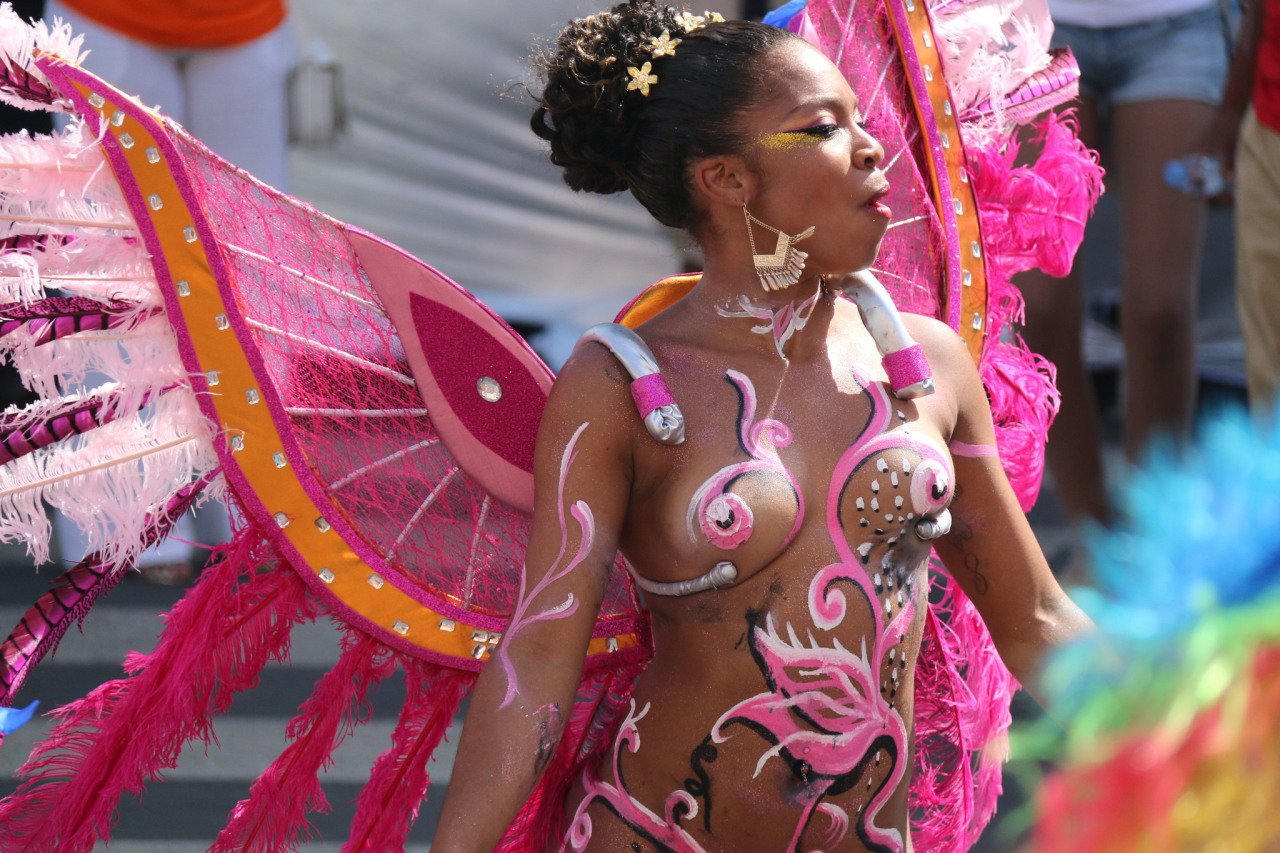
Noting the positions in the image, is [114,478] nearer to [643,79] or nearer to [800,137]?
[643,79]

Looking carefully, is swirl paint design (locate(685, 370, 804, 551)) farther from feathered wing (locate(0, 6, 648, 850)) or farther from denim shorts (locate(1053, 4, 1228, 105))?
denim shorts (locate(1053, 4, 1228, 105))

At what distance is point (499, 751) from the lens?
1.24m

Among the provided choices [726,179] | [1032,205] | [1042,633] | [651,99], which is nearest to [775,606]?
[1042,633]

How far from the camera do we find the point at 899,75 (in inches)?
70.3

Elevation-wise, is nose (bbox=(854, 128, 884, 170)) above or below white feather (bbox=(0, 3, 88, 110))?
below

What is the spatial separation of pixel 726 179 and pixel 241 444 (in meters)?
0.58

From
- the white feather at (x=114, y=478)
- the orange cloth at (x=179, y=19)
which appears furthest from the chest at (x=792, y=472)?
the orange cloth at (x=179, y=19)

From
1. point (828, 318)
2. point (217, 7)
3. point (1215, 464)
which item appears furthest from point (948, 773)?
point (217, 7)

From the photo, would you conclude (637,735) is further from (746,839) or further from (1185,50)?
(1185,50)

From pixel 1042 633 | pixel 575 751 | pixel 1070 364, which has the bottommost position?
pixel 1070 364

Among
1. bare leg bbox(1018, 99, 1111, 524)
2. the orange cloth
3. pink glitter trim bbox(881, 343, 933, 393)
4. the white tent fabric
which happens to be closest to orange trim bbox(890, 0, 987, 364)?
pink glitter trim bbox(881, 343, 933, 393)

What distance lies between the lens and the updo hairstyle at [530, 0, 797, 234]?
1.36 metres

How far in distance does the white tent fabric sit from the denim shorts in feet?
5.55

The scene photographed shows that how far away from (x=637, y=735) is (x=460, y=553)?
32 cm
